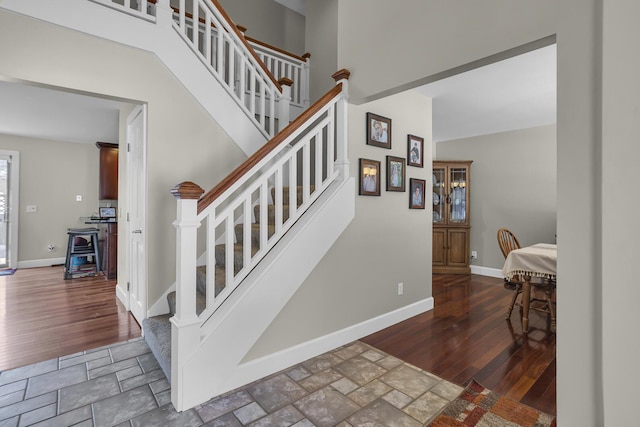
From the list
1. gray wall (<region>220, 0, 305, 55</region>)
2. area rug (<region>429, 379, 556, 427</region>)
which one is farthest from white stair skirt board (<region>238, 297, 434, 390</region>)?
gray wall (<region>220, 0, 305, 55</region>)

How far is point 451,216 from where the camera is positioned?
223 inches

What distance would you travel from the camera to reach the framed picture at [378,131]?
284 centimetres

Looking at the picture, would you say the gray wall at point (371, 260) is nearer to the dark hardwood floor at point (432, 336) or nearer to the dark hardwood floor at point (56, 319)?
the dark hardwood floor at point (432, 336)

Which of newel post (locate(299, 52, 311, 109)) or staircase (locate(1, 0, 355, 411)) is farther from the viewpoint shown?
newel post (locate(299, 52, 311, 109))

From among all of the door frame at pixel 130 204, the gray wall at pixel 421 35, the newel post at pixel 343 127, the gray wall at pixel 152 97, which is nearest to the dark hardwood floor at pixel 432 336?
the door frame at pixel 130 204

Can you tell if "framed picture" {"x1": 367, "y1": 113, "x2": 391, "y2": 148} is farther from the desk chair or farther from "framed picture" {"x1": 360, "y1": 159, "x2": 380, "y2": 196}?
the desk chair

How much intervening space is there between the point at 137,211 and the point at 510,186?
224 inches

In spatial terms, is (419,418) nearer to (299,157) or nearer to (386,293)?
(386,293)

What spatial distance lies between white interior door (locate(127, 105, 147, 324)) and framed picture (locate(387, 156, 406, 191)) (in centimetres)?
223

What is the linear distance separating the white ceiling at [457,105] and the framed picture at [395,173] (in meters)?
0.94

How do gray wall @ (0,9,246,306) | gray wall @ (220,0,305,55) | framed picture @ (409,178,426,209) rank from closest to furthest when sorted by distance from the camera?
gray wall @ (0,9,246,306), framed picture @ (409,178,426,209), gray wall @ (220,0,305,55)

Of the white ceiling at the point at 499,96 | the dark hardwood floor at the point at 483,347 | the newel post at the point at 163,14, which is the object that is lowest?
A: the dark hardwood floor at the point at 483,347

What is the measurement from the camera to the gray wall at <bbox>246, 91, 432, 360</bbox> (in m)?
2.30

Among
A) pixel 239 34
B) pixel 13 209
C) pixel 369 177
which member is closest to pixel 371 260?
pixel 369 177
